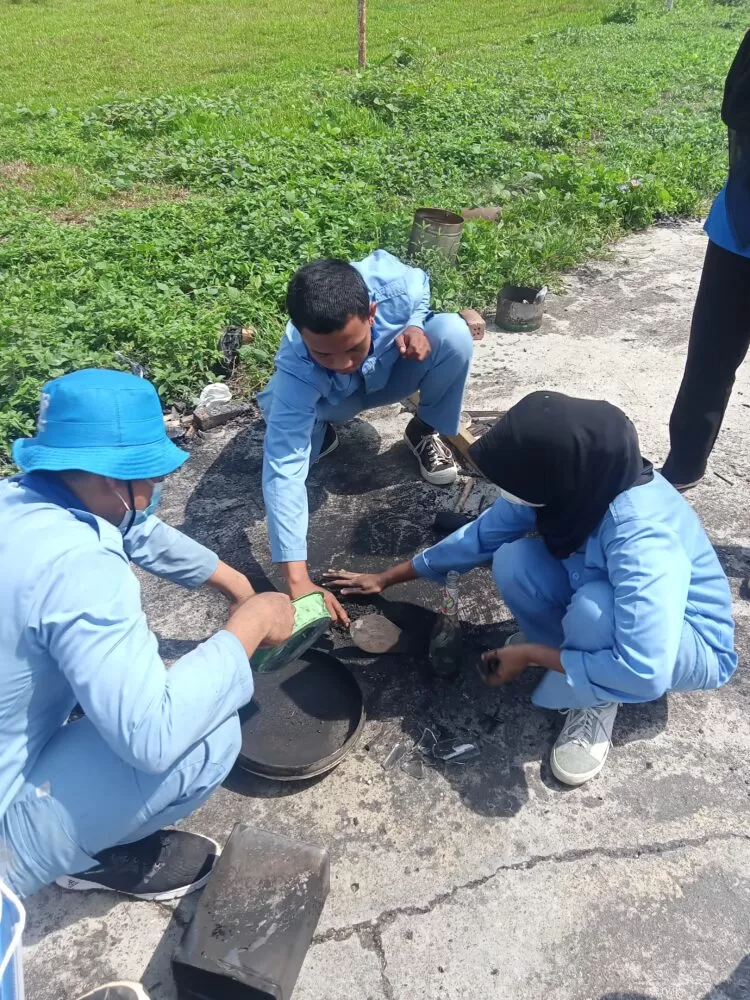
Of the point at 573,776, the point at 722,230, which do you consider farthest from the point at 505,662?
the point at 722,230

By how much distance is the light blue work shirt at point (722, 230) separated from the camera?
2.91m

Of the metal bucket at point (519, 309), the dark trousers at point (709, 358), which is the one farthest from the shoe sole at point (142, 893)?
the metal bucket at point (519, 309)

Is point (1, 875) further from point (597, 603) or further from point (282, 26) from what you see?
point (282, 26)

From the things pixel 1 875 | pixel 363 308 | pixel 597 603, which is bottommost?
pixel 1 875

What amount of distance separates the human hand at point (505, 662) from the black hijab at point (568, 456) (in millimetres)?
413

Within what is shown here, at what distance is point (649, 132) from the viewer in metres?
8.20

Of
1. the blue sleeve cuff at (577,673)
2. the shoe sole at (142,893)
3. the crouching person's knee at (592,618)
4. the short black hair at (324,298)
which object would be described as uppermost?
the short black hair at (324,298)

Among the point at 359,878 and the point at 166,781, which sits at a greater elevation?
the point at 166,781

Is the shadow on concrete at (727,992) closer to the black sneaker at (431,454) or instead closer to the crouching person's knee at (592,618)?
the crouching person's knee at (592,618)

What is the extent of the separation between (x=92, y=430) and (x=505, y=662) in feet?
4.82

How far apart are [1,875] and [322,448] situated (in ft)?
8.03

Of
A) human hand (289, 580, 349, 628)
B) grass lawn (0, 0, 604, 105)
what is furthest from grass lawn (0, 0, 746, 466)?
human hand (289, 580, 349, 628)

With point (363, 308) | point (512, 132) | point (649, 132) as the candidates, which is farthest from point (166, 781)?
point (649, 132)

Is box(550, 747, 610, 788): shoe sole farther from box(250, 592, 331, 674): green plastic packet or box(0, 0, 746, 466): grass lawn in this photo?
box(0, 0, 746, 466): grass lawn
